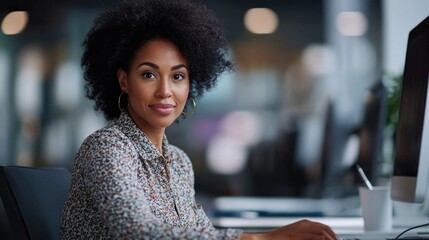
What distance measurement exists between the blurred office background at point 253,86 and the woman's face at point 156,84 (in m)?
4.71

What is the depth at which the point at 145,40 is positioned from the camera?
6.39 ft

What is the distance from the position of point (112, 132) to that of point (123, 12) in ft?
1.41

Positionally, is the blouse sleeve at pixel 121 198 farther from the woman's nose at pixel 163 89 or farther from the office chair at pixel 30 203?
the office chair at pixel 30 203

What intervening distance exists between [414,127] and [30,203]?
3.36 feet

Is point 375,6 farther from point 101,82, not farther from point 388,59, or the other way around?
point 101,82

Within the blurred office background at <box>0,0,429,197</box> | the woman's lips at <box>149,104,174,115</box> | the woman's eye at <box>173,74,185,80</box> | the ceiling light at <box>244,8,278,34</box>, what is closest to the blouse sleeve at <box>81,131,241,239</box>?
the woman's lips at <box>149,104,174,115</box>

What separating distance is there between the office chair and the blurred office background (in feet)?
15.0

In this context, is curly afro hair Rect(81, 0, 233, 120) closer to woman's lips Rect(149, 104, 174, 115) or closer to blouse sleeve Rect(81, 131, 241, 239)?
woman's lips Rect(149, 104, 174, 115)

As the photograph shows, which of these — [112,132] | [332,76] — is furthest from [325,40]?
[112,132]

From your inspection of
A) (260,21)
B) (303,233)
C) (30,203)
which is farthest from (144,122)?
(260,21)

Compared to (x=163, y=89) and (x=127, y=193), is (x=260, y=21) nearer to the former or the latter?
(x=163, y=89)

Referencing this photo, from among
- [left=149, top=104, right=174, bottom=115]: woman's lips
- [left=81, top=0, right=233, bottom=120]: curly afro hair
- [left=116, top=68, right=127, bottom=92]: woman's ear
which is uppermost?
[left=81, top=0, right=233, bottom=120]: curly afro hair

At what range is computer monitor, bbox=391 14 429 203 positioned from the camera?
1871mm

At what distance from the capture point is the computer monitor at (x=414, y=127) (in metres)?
1.87
